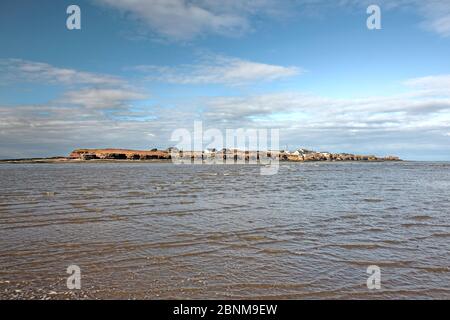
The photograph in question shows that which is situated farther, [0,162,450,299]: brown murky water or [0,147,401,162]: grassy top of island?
[0,147,401,162]: grassy top of island

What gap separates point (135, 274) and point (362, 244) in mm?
6033

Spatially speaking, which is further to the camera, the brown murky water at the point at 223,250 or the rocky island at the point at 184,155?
the rocky island at the point at 184,155

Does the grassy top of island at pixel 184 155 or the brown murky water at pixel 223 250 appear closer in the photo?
the brown murky water at pixel 223 250

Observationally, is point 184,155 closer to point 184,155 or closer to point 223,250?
point 184,155

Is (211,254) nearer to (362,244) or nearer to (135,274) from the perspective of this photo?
(135,274)

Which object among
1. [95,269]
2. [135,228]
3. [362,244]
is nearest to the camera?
[95,269]

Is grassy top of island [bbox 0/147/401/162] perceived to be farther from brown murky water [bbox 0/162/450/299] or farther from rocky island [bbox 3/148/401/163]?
brown murky water [bbox 0/162/450/299]

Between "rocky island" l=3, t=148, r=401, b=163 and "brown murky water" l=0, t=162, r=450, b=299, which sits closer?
"brown murky water" l=0, t=162, r=450, b=299

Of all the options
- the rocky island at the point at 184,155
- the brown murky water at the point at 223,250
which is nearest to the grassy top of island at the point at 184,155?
the rocky island at the point at 184,155

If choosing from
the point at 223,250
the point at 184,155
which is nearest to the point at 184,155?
the point at 184,155

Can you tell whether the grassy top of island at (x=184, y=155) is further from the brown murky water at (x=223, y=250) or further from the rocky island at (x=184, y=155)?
the brown murky water at (x=223, y=250)

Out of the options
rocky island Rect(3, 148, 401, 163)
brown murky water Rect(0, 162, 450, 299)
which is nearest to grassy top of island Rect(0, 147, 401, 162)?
rocky island Rect(3, 148, 401, 163)

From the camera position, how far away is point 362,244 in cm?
916
